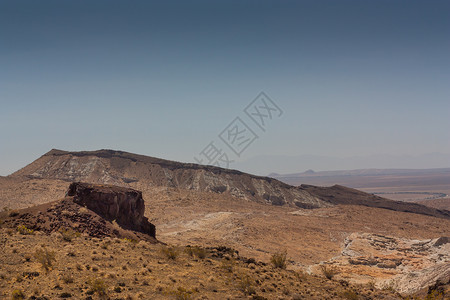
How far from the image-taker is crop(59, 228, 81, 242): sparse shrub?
15.7m

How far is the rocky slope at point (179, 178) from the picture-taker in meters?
83.3

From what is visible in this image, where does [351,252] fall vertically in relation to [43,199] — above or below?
below

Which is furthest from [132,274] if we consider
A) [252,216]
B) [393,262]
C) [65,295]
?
[252,216]

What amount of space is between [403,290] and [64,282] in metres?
20.0

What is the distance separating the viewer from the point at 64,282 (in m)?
11.3

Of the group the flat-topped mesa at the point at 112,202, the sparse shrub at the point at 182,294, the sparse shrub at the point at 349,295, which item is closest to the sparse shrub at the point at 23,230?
the flat-topped mesa at the point at 112,202

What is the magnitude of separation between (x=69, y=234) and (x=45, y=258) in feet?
11.2

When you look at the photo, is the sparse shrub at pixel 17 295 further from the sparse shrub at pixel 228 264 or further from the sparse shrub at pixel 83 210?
the sparse shrub at pixel 83 210

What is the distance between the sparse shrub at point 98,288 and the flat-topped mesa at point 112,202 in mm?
9265

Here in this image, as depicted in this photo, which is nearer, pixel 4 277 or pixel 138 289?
pixel 4 277

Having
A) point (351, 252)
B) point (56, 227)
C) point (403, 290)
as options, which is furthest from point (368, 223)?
point (56, 227)

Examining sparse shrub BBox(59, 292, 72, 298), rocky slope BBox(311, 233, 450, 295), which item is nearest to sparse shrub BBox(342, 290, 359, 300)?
rocky slope BBox(311, 233, 450, 295)

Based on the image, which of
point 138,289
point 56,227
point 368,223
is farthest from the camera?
point 368,223

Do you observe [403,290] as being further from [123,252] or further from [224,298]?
[123,252]
